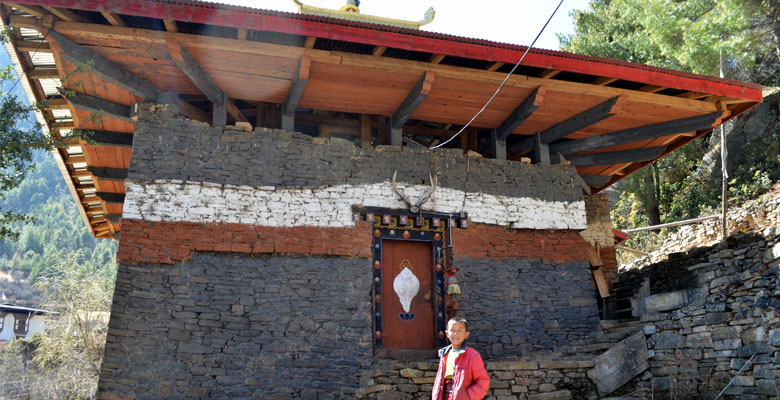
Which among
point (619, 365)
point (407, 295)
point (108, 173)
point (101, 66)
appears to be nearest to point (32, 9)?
point (101, 66)

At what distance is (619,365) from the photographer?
7.43m

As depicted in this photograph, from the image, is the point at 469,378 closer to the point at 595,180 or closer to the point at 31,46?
the point at 31,46

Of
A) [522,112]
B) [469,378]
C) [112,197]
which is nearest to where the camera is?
[469,378]

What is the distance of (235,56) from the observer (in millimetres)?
7754

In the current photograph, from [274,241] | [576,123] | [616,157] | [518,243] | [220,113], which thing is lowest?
[274,241]

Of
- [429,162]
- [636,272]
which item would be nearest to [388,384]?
[429,162]

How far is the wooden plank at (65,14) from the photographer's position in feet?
22.5

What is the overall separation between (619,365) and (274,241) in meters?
4.63

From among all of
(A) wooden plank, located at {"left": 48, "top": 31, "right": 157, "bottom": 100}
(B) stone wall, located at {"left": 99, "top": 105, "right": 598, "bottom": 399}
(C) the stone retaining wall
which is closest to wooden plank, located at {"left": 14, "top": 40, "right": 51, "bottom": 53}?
(A) wooden plank, located at {"left": 48, "top": 31, "right": 157, "bottom": 100}

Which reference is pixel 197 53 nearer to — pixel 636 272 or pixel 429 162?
pixel 429 162

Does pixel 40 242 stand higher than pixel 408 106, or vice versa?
pixel 40 242

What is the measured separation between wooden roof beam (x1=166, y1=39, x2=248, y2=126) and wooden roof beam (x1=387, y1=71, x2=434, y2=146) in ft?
7.49

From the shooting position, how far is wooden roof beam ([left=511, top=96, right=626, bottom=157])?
930 cm

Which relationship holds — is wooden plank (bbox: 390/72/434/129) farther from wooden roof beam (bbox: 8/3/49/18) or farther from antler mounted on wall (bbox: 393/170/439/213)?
wooden roof beam (bbox: 8/3/49/18)
